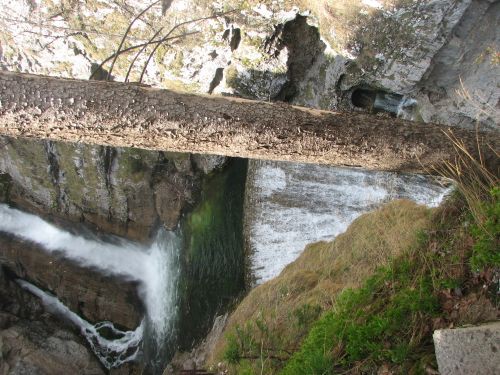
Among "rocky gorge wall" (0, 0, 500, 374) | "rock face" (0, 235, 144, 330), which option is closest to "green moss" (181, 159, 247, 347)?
"rocky gorge wall" (0, 0, 500, 374)

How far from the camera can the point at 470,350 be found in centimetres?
259

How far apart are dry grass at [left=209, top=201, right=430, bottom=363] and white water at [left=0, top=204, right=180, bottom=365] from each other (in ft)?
7.08

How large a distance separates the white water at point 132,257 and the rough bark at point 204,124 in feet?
15.7

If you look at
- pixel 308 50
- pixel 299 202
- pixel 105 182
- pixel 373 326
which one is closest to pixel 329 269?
pixel 299 202

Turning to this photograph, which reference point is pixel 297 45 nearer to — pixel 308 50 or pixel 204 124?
pixel 308 50

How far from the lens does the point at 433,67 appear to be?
5.14 meters

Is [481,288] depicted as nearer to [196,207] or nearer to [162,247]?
[196,207]

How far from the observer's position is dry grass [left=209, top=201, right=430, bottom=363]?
4656 millimetres

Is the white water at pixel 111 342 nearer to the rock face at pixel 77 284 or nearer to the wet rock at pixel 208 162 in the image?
the rock face at pixel 77 284

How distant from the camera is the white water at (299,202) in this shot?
623 cm

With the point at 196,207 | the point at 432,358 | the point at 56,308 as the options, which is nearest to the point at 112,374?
the point at 56,308

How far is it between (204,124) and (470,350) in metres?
2.42

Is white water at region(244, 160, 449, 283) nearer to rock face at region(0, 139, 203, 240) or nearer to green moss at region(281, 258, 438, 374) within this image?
rock face at region(0, 139, 203, 240)

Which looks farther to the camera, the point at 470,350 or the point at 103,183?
the point at 103,183
